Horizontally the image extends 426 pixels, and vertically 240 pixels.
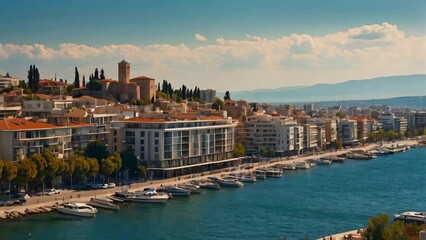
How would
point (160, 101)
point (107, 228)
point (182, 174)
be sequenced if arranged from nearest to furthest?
point (107, 228) < point (182, 174) < point (160, 101)

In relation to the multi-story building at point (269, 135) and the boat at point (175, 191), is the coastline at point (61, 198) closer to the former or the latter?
the boat at point (175, 191)

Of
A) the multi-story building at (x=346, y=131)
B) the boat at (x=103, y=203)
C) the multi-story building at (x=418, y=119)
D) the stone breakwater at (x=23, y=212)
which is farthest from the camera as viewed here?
the multi-story building at (x=418, y=119)

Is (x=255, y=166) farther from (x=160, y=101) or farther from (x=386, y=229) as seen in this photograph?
(x=386, y=229)

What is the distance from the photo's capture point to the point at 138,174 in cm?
3012

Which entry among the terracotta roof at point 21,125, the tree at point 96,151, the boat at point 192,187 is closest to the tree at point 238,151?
the boat at point 192,187

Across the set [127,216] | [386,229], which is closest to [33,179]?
[127,216]

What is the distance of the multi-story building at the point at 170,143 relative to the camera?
31.0 meters

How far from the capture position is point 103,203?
77.0ft

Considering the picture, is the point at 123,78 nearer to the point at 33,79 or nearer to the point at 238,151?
the point at 33,79

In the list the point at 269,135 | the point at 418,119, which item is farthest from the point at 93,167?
the point at 418,119

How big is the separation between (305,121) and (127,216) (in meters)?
30.1

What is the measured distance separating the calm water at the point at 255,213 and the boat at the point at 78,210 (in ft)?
0.97

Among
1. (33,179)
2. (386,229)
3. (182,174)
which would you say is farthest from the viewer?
(182,174)

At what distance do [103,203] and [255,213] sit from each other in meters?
5.06
